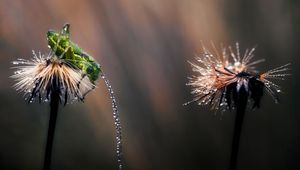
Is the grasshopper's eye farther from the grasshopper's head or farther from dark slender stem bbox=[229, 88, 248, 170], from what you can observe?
dark slender stem bbox=[229, 88, 248, 170]

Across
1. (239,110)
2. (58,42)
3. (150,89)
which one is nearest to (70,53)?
(58,42)

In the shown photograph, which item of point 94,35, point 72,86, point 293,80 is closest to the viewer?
point 72,86

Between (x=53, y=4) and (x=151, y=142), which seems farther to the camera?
(x=151, y=142)

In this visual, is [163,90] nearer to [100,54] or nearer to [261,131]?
[100,54]

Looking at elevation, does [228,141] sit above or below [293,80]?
below

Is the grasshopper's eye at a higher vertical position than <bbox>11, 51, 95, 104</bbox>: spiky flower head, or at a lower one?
higher

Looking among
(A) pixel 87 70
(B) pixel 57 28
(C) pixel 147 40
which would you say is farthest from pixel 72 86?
(C) pixel 147 40

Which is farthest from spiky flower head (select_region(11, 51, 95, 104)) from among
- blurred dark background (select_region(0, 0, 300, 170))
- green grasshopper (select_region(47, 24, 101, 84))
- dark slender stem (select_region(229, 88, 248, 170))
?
blurred dark background (select_region(0, 0, 300, 170))
